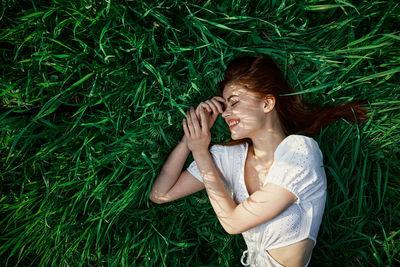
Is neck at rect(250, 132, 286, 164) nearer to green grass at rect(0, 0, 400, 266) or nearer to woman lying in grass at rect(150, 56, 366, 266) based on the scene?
woman lying in grass at rect(150, 56, 366, 266)

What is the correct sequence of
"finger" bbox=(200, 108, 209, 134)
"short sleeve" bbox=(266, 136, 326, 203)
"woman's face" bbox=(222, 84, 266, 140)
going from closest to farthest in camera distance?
"short sleeve" bbox=(266, 136, 326, 203) → "woman's face" bbox=(222, 84, 266, 140) → "finger" bbox=(200, 108, 209, 134)

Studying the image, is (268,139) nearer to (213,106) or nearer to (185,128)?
(213,106)

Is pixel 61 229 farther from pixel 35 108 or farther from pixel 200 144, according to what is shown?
pixel 200 144

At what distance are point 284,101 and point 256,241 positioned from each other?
1.07 meters

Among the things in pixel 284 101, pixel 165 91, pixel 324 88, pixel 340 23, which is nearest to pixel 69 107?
pixel 165 91

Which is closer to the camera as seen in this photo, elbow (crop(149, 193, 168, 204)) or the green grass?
the green grass

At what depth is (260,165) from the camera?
2006 millimetres

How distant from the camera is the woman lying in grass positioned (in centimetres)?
175

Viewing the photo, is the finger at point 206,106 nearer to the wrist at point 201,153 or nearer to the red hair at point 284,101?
the red hair at point 284,101

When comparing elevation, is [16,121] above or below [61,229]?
above

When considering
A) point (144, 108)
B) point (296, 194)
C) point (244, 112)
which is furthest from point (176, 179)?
point (296, 194)

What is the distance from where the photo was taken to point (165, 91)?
6.54 feet

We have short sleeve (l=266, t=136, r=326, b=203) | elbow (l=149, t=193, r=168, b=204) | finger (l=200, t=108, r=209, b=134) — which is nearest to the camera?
short sleeve (l=266, t=136, r=326, b=203)

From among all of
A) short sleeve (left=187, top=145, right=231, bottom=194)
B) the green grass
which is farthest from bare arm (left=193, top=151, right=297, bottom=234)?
the green grass
